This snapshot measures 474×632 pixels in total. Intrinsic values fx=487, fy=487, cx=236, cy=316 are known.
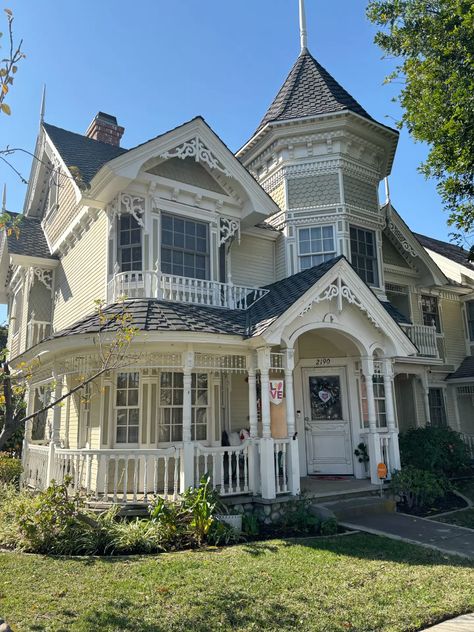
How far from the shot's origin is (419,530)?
28.1ft

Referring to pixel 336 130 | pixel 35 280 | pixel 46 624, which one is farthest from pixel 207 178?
pixel 46 624

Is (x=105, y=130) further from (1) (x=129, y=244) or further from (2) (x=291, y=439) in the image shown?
(2) (x=291, y=439)

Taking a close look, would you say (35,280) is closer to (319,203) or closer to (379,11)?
(319,203)

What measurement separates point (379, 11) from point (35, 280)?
12.7 meters

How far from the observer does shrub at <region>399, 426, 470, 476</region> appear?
1323cm

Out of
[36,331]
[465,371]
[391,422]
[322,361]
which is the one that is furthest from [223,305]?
[465,371]

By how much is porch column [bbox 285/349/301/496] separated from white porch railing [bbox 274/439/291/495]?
0.33 ft

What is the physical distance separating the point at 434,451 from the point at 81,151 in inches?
540

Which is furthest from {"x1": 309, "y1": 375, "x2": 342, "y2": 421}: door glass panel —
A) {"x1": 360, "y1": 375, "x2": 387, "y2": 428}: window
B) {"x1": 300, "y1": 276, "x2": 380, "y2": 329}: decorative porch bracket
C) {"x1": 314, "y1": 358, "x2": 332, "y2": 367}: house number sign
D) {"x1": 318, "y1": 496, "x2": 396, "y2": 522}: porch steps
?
{"x1": 318, "y1": 496, "x2": 396, "y2": 522}: porch steps

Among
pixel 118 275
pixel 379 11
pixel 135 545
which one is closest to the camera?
pixel 135 545

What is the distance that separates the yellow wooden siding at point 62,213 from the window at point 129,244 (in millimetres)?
2678

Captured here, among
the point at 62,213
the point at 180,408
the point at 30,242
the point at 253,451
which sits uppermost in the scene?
the point at 62,213

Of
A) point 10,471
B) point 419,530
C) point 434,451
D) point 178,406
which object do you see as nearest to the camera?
point 419,530

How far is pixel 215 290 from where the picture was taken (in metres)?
11.8
